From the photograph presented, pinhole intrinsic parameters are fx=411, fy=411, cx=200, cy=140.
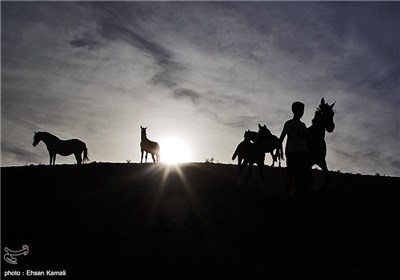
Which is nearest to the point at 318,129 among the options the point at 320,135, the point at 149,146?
the point at 320,135

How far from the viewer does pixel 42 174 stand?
19.0 m

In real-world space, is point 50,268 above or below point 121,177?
below

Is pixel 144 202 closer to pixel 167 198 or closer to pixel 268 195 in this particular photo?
pixel 167 198

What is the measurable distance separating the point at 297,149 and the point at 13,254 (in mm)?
8553

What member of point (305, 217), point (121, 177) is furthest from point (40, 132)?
point (305, 217)

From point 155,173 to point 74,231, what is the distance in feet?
31.2

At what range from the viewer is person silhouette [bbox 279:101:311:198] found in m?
13.1

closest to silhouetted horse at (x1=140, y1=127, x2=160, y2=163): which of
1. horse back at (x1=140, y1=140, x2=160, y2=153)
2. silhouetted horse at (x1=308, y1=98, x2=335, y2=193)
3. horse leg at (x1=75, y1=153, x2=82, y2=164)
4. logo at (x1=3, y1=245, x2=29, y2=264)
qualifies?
horse back at (x1=140, y1=140, x2=160, y2=153)

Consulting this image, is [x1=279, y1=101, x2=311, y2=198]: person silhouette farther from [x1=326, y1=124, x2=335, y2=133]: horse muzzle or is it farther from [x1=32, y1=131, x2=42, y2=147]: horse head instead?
[x1=32, y1=131, x2=42, y2=147]: horse head

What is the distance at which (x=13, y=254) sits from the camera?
8648mm

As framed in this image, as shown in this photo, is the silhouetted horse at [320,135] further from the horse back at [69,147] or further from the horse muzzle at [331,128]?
the horse back at [69,147]

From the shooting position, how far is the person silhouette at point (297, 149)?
514 inches

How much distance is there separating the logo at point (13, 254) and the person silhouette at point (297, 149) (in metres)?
8.04

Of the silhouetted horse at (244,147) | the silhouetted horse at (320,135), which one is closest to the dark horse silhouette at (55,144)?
the silhouetted horse at (244,147)
